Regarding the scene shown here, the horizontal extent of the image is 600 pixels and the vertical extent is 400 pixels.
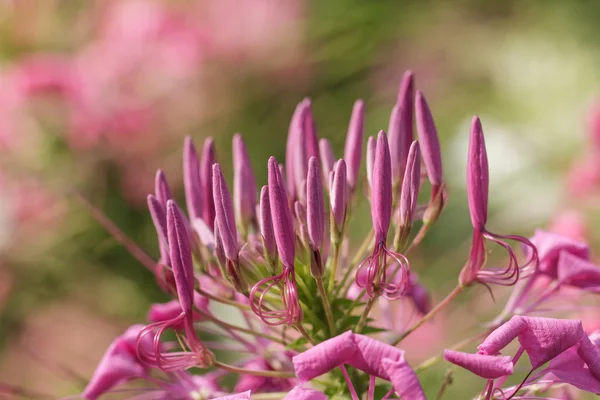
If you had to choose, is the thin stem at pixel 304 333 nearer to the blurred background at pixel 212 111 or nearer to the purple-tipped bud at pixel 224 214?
the purple-tipped bud at pixel 224 214

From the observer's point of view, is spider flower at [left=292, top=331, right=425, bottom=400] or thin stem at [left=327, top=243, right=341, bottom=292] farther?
thin stem at [left=327, top=243, right=341, bottom=292]

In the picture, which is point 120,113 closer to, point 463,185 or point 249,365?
point 463,185

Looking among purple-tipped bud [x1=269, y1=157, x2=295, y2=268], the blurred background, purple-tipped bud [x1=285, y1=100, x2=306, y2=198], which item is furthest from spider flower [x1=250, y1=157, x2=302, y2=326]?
the blurred background

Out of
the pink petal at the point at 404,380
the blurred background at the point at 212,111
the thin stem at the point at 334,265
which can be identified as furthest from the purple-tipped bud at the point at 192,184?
the blurred background at the point at 212,111

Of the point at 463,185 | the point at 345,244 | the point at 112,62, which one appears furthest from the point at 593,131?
the point at 112,62

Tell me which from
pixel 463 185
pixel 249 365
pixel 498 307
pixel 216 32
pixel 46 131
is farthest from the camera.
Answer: pixel 216 32

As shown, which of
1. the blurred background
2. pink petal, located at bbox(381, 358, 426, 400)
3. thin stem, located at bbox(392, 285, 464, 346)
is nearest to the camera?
pink petal, located at bbox(381, 358, 426, 400)

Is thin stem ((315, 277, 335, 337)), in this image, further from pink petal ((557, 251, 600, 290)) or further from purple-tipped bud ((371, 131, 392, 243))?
pink petal ((557, 251, 600, 290))
